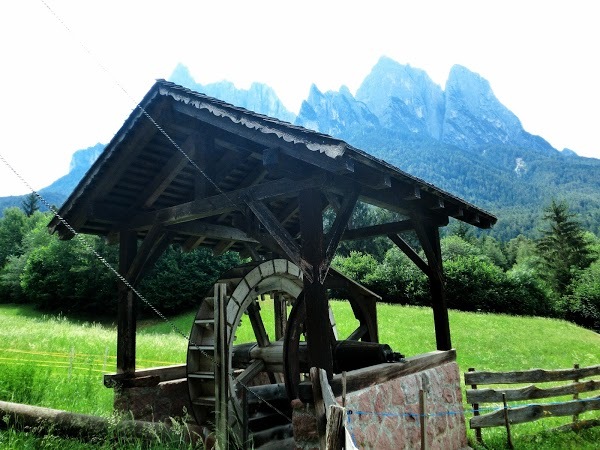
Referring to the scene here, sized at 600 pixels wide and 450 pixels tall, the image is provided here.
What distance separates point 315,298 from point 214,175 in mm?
2478

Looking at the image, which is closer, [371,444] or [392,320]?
[371,444]

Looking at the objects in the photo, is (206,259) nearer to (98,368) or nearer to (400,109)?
(98,368)

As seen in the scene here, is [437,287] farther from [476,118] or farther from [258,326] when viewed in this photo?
[476,118]

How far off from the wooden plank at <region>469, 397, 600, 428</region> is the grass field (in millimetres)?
312

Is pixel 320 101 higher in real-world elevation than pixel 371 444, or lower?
higher

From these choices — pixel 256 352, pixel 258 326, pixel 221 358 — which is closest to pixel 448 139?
pixel 258 326

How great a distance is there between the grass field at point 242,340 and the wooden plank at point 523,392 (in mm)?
637

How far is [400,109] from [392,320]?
16158cm

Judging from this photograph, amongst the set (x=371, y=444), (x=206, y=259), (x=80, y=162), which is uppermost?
(x=80, y=162)

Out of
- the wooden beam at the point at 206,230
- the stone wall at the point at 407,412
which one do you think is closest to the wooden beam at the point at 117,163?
the wooden beam at the point at 206,230

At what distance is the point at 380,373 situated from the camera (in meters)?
5.43

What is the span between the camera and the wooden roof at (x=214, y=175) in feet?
15.1

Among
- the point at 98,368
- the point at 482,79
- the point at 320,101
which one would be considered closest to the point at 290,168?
the point at 98,368

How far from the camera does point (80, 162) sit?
552 ft
